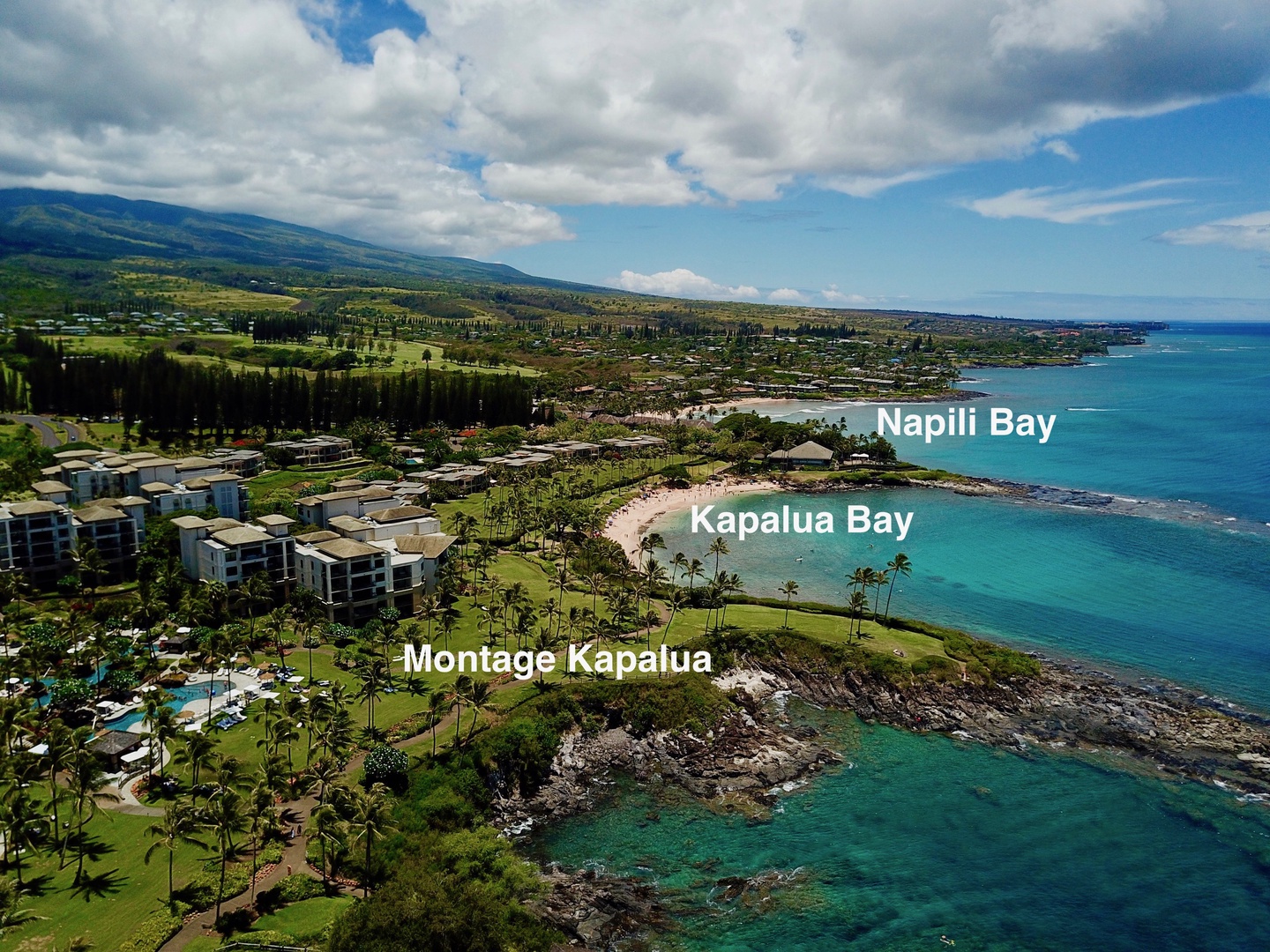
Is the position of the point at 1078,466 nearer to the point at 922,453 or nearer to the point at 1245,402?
the point at 922,453

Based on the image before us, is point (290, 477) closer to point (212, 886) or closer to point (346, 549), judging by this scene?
point (346, 549)

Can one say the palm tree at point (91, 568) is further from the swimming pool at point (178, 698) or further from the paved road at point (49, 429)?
the paved road at point (49, 429)

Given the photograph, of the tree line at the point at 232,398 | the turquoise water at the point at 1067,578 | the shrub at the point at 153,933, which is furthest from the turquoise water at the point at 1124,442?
the shrub at the point at 153,933

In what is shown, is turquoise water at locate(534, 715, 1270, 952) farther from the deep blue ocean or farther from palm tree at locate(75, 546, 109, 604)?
palm tree at locate(75, 546, 109, 604)

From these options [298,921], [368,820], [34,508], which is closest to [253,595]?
[34,508]

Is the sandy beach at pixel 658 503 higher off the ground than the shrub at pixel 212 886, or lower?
higher
